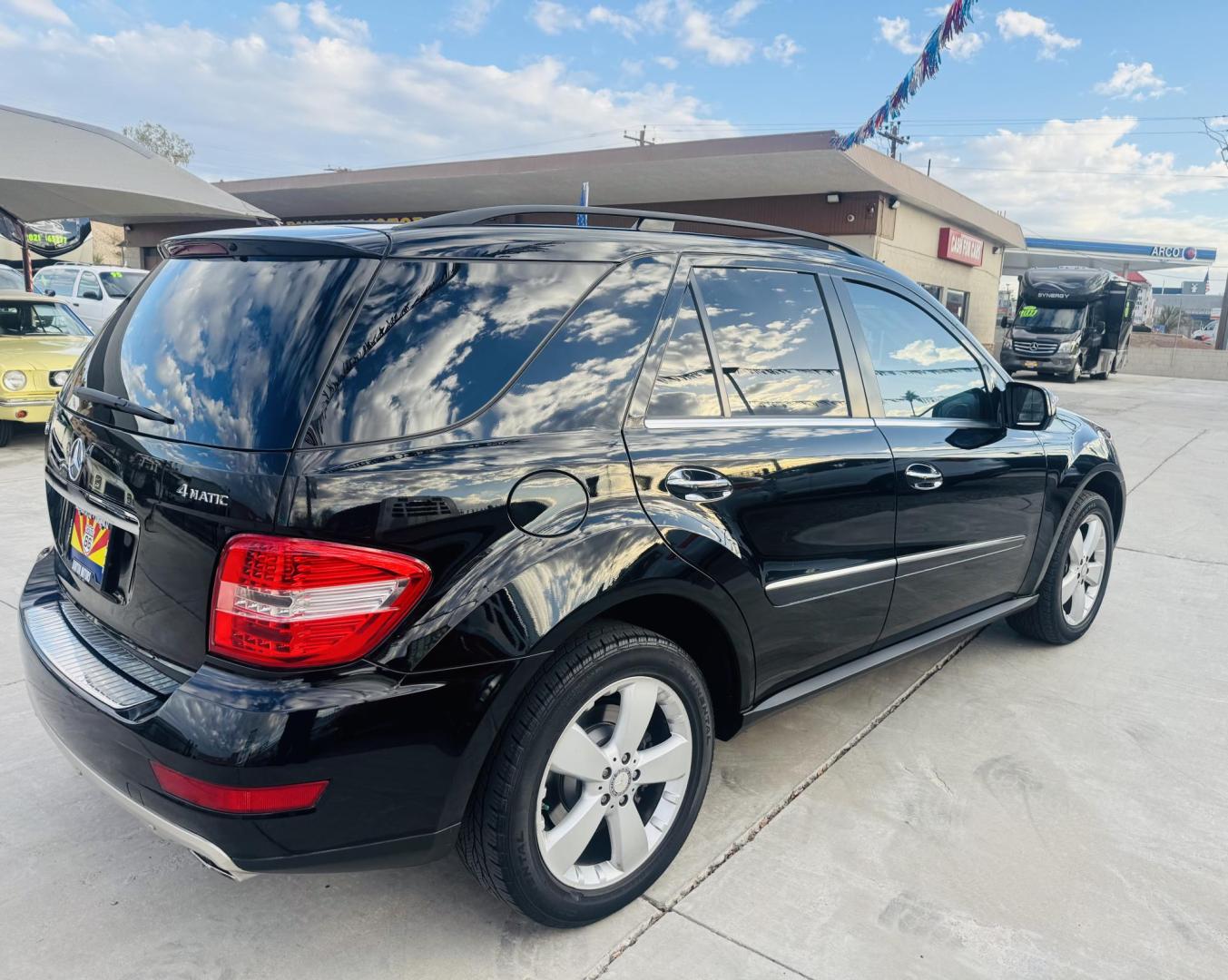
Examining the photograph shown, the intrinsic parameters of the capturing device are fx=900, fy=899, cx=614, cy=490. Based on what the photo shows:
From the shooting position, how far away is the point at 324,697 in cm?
175

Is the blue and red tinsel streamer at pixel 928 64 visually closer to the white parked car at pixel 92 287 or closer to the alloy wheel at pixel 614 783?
the alloy wheel at pixel 614 783

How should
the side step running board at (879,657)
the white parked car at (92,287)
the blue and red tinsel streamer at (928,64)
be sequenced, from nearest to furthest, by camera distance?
the side step running board at (879,657) → the blue and red tinsel streamer at (928,64) → the white parked car at (92,287)

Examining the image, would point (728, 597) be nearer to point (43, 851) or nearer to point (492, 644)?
point (492, 644)

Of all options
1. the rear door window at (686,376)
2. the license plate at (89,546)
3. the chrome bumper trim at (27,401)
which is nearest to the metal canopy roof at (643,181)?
the chrome bumper trim at (27,401)

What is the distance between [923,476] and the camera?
3016mm

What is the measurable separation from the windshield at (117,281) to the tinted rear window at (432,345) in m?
18.0

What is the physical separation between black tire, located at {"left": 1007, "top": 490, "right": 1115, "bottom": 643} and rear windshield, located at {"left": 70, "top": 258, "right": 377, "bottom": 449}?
330 centimetres

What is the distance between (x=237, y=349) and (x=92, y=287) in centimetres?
1816

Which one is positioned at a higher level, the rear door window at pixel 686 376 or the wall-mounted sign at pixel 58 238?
the wall-mounted sign at pixel 58 238

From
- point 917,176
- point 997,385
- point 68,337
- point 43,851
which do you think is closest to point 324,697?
point 43,851

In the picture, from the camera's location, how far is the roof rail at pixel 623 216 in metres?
2.26

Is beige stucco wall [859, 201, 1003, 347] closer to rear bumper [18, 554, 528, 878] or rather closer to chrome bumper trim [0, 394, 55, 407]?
chrome bumper trim [0, 394, 55, 407]

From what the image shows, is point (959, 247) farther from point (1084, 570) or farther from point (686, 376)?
point (686, 376)

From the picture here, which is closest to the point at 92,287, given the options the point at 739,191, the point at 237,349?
the point at 739,191
